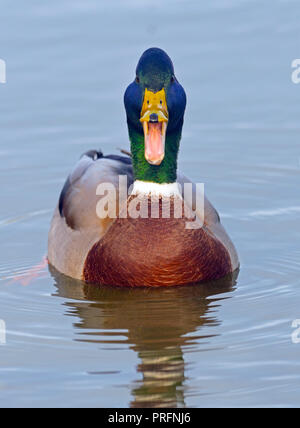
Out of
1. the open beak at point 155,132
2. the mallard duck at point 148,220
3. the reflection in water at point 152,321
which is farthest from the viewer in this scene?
the mallard duck at point 148,220

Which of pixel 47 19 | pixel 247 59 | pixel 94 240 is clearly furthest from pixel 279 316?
pixel 47 19

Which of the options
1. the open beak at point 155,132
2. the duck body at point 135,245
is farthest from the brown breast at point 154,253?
the open beak at point 155,132

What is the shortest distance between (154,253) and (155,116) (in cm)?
104

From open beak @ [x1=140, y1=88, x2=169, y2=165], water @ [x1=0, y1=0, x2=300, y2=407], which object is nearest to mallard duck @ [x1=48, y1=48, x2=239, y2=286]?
open beak @ [x1=140, y1=88, x2=169, y2=165]

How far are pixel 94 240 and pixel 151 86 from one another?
1370mm

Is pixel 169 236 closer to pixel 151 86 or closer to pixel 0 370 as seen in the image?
pixel 151 86

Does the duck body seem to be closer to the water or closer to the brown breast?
the brown breast

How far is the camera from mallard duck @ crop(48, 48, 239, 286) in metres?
8.71

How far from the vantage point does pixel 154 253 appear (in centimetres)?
889

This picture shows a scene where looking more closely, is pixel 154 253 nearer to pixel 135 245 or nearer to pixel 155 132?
pixel 135 245

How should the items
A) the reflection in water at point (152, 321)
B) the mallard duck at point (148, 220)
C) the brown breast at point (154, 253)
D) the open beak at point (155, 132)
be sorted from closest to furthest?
the reflection in water at point (152, 321)
the open beak at point (155, 132)
the mallard duck at point (148, 220)
the brown breast at point (154, 253)

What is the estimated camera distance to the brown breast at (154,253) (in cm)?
891

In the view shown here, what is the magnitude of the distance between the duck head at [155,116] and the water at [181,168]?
98 cm

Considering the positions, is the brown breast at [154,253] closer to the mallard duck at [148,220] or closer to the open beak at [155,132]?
the mallard duck at [148,220]
